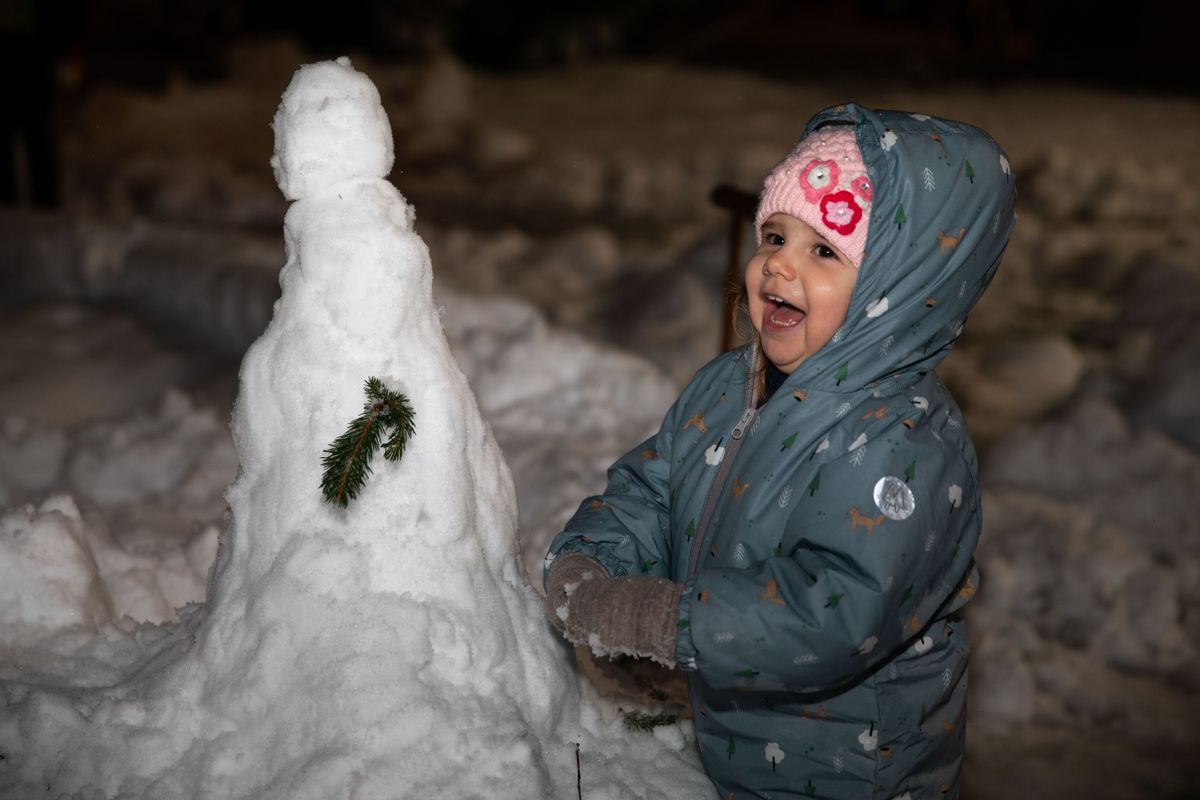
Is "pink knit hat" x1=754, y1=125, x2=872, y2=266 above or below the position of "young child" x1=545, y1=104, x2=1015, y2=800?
above

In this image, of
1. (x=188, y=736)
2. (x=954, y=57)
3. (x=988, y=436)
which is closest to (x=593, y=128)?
(x=954, y=57)

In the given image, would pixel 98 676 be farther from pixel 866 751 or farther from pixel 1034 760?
pixel 1034 760

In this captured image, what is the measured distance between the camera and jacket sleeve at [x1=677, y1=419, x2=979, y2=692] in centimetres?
179

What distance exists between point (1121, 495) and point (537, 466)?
2069 mm

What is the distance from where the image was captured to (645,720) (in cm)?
234

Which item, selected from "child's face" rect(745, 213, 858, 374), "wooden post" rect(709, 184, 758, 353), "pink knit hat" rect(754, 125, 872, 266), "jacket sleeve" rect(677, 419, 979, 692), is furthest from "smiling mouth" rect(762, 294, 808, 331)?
"wooden post" rect(709, 184, 758, 353)

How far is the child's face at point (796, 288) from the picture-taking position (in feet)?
6.42

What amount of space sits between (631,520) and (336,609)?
0.55 meters

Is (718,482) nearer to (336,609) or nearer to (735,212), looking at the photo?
(336,609)

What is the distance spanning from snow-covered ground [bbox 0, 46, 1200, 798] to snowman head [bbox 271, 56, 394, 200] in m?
0.33

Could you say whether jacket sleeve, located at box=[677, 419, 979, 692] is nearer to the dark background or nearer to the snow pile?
the snow pile

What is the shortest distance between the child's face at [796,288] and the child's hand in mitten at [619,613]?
46cm

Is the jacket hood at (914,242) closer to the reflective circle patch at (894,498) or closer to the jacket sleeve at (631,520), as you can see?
the reflective circle patch at (894,498)

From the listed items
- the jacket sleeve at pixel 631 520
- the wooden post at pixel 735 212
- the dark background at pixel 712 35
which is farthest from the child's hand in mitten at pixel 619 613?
the dark background at pixel 712 35
